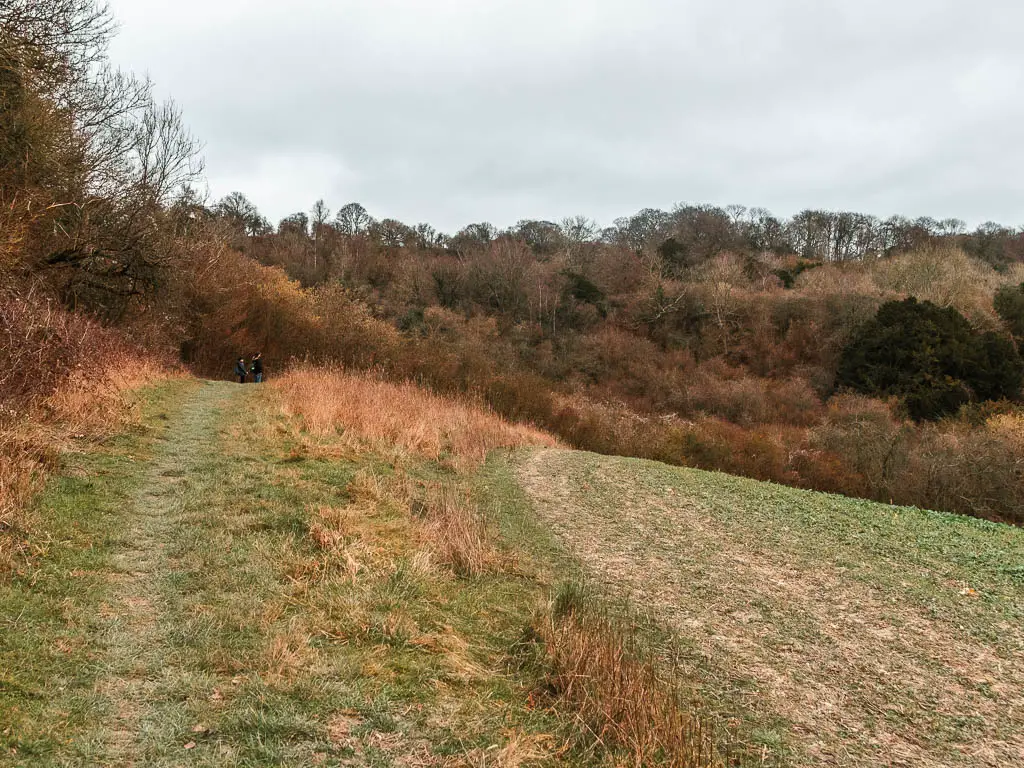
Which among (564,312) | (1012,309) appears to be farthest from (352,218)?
(1012,309)

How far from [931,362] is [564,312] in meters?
25.1

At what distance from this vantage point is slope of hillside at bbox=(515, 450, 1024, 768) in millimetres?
4145

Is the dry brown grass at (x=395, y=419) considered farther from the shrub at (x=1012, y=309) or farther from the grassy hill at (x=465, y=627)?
the shrub at (x=1012, y=309)

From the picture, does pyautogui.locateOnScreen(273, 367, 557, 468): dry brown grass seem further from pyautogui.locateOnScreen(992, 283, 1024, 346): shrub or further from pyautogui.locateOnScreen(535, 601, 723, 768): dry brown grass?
pyautogui.locateOnScreen(992, 283, 1024, 346): shrub

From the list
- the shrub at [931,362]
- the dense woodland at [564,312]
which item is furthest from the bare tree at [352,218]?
the shrub at [931,362]

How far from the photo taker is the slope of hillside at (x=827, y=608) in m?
4.14

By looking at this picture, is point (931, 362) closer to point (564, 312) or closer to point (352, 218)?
point (564, 312)

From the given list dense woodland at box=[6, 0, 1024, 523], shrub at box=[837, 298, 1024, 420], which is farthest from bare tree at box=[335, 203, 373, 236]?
shrub at box=[837, 298, 1024, 420]

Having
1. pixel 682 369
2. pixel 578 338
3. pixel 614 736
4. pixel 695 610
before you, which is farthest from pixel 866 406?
pixel 614 736

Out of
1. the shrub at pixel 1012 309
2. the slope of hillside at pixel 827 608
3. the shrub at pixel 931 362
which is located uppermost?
the shrub at pixel 1012 309

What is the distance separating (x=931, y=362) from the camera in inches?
1280

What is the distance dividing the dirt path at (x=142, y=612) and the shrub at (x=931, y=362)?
34.4 m

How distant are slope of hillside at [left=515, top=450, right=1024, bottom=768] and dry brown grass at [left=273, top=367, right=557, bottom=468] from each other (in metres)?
2.56

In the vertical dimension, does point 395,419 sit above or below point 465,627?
above
